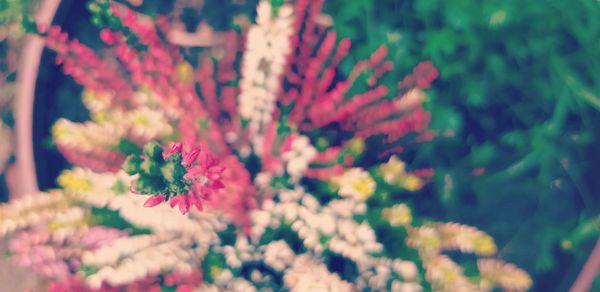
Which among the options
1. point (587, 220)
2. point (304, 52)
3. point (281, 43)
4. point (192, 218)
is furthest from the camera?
point (587, 220)

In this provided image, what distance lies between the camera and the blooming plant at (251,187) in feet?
3.05

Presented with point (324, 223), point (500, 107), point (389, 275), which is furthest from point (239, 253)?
point (500, 107)

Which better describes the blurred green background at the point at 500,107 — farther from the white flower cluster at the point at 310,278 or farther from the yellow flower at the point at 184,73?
the white flower cluster at the point at 310,278

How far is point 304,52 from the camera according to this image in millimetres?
1185

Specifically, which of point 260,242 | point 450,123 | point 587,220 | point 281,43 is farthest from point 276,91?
point 587,220

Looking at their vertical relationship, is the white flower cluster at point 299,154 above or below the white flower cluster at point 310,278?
above

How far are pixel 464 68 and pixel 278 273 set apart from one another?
2.19 ft

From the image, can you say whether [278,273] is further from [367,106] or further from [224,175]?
[367,106]

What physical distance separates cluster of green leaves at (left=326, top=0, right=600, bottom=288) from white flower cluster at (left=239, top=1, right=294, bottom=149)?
31cm

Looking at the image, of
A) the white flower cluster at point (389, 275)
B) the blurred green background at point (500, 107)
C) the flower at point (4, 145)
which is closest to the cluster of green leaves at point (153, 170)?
the white flower cluster at point (389, 275)

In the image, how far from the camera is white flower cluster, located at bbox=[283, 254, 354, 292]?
929mm

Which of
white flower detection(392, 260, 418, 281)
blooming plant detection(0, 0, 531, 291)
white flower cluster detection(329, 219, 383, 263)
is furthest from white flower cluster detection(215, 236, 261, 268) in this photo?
white flower detection(392, 260, 418, 281)

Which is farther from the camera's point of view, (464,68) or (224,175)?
(464,68)

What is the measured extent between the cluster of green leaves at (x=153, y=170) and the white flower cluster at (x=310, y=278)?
0.34 meters
